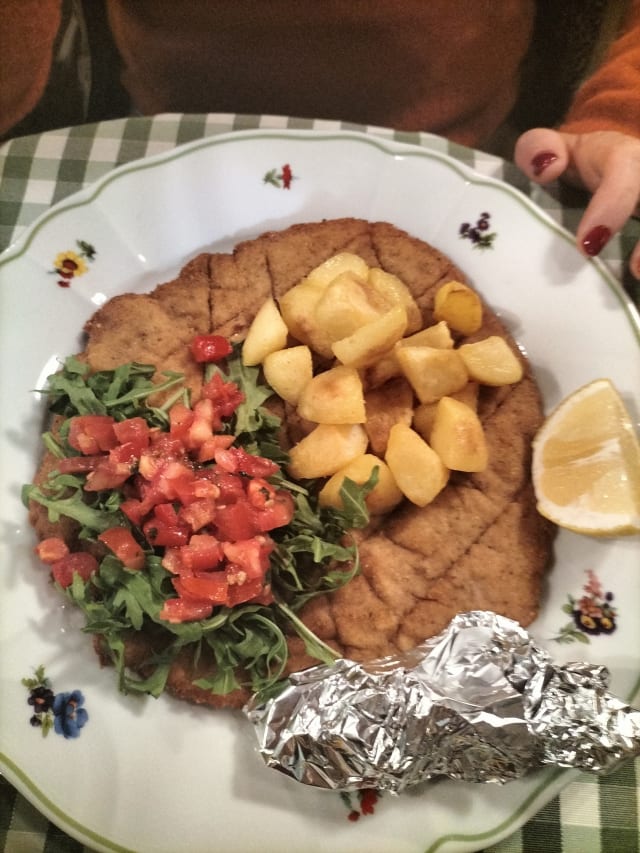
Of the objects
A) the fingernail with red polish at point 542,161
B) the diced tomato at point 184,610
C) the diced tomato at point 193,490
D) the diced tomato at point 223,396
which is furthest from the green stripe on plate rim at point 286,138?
the diced tomato at point 184,610

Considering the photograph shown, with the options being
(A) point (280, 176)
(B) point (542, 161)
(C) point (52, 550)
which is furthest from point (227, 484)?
(B) point (542, 161)

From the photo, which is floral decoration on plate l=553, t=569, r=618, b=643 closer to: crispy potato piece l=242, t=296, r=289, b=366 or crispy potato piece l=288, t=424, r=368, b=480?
crispy potato piece l=288, t=424, r=368, b=480

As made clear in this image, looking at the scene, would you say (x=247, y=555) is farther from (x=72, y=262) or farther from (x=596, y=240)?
(x=596, y=240)

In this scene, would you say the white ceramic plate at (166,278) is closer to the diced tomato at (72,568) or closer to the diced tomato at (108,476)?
the diced tomato at (72,568)

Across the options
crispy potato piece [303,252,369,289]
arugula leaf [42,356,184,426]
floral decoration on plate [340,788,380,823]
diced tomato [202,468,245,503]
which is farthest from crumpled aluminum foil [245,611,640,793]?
crispy potato piece [303,252,369,289]

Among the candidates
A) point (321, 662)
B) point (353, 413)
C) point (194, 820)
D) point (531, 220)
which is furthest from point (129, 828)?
point (531, 220)

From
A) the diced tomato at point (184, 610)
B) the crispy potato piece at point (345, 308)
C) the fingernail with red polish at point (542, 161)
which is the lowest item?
the diced tomato at point (184, 610)

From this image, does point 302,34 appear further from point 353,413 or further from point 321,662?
point 321,662

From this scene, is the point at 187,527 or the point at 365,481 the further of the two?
the point at 365,481
